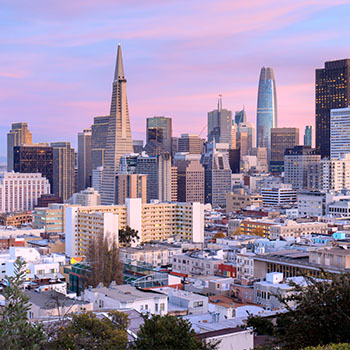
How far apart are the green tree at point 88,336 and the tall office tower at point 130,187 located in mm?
151744

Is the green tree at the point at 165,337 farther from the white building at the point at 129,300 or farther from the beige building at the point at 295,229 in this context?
the beige building at the point at 295,229

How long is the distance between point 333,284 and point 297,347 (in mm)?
2685

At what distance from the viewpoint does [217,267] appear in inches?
2781

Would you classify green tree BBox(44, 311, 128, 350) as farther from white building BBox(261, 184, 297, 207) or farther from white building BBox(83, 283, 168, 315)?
white building BBox(261, 184, 297, 207)

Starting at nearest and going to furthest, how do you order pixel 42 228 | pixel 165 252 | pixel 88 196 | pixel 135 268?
pixel 135 268 → pixel 165 252 → pixel 42 228 → pixel 88 196

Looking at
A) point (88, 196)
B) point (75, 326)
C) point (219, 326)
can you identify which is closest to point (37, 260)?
point (219, 326)

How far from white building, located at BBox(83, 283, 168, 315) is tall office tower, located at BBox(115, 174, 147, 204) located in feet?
438

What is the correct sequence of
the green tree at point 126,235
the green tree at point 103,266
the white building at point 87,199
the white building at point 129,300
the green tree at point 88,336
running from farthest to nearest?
the white building at point 87,199 → the green tree at point 126,235 → the green tree at point 103,266 → the white building at point 129,300 → the green tree at point 88,336

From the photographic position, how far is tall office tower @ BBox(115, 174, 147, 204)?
17762 centimetres

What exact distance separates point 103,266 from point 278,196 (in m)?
138

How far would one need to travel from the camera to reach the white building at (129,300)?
130 ft

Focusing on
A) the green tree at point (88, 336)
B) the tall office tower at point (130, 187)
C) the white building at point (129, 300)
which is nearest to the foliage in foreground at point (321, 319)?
the green tree at point (88, 336)

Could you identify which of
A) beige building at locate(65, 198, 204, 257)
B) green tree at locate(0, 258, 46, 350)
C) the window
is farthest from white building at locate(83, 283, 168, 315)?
beige building at locate(65, 198, 204, 257)

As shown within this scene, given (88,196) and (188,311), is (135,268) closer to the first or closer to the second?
(188,311)
